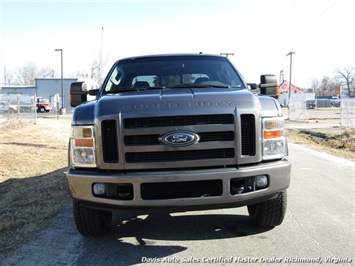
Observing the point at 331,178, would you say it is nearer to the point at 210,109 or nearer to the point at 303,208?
the point at 303,208

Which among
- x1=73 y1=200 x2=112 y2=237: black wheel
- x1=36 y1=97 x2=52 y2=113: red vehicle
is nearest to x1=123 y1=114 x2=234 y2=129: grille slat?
x1=73 y1=200 x2=112 y2=237: black wheel

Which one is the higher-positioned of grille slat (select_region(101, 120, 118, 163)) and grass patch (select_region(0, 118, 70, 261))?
grille slat (select_region(101, 120, 118, 163))

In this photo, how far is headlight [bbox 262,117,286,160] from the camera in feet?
11.3

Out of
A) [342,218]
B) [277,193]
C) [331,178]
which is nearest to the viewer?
[277,193]

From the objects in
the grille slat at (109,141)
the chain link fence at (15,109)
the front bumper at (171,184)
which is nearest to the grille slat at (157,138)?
the grille slat at (109,141)

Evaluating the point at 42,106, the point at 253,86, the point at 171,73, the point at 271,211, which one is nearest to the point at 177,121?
the point at 271,211

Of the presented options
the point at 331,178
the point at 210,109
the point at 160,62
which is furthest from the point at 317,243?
the point at 331,178

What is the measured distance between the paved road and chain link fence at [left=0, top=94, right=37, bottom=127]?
1599cm

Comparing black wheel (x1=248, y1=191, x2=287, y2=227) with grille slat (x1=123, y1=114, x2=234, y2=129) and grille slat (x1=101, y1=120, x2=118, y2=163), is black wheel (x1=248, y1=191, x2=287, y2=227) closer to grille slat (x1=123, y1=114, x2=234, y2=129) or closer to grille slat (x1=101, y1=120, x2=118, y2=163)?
grille slat (x1=123, y1=114, x2=234, y2=129)

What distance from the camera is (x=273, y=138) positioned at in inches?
138

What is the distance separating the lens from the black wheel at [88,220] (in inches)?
147

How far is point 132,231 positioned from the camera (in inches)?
164

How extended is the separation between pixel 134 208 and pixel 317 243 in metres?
1.98

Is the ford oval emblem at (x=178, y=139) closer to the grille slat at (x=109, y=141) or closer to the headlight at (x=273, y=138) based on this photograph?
the grille slat at (x=109, y=141)
